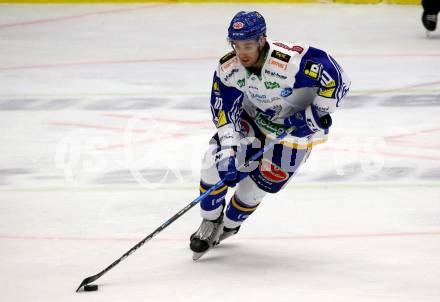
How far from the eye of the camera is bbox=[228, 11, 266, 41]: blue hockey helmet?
4973 mm

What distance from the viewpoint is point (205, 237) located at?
5.43 m

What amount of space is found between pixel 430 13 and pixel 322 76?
6.28 meters

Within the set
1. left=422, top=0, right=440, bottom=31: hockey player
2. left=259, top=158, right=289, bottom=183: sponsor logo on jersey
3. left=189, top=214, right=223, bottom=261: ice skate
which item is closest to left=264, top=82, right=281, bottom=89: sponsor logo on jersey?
left=259, top=158, right=289, bottom=183: sponsor logo on jersey

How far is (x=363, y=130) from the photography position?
320 inches

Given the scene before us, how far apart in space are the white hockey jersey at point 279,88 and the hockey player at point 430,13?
5877 millimetres

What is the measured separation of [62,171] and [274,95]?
2451mm

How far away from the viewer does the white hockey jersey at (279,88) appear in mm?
5141

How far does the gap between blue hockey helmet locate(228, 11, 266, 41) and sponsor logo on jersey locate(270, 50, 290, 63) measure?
0.49 ft

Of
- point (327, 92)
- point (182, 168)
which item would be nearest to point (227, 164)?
point (327, 92)

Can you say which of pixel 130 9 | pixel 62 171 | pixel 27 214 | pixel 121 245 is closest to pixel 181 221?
pixel 121 245

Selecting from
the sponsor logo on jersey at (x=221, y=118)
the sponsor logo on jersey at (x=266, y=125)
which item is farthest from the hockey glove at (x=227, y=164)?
the sponsor logo on jersey at (x=266, y=125)

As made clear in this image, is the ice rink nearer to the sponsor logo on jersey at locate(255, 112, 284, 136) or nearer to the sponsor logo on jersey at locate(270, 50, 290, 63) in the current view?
the sponsor logo on jersey at locate(255, 112, 284, 136)

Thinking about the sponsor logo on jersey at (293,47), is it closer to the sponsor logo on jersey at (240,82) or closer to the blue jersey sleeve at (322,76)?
the blue jersey sleeve at (322,76)

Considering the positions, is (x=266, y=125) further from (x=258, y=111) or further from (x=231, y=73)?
(x=231, y=73)
